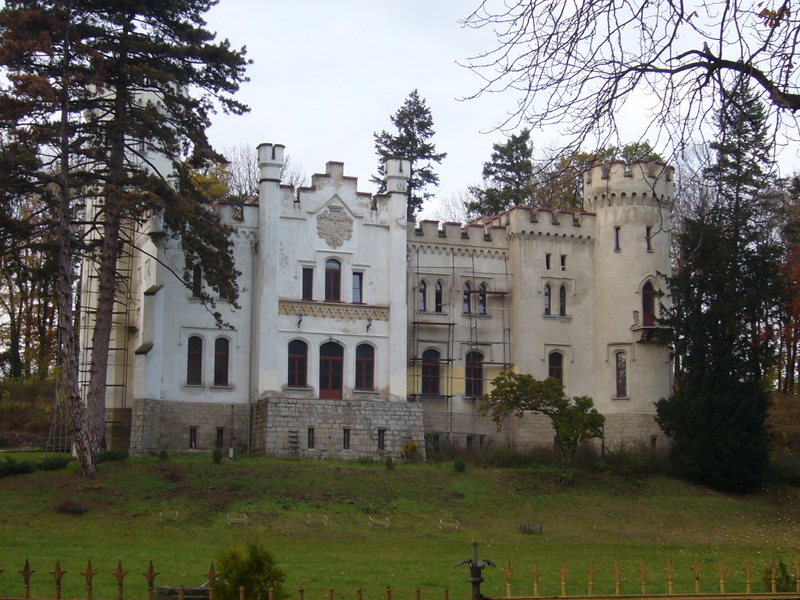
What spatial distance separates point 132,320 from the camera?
3900 centimetres

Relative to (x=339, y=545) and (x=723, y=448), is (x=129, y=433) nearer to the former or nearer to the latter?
(x=339, y=545)

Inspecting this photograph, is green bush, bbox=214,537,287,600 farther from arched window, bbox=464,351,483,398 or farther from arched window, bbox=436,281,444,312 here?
arched window, bbox=436,281,444,312

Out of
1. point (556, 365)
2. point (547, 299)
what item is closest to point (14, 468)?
point (556, 365)

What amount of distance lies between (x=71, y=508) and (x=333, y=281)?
1527cm

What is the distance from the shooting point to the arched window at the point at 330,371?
39.0 m

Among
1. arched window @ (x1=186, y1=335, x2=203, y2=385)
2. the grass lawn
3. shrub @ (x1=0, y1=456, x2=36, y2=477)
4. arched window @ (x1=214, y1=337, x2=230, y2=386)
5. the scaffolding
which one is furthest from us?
the scaffolding

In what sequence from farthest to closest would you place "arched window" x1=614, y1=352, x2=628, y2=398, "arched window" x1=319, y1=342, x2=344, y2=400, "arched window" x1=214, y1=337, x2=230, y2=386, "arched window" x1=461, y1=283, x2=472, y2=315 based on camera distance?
"arched window" x1=461, y1=283, x2=472, y2=315 < "arched window" x1=614, y1=352, x2=628, y2=398 < "arched window" x1=319, y1=342, x2=344, y2=400 < "arched window" x1=214, y1=337, x2=230, y2=386

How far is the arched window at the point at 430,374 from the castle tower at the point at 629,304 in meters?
6.40

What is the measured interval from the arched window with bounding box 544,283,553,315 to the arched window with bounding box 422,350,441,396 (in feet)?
15.5

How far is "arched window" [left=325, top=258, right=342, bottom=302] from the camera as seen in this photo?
1555 inches

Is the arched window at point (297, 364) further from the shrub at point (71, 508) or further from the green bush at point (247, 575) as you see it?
the green bush at point (247, 575)

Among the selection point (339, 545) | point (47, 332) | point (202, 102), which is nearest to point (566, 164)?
point (339, 545)

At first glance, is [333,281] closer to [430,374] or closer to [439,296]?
[439,296]

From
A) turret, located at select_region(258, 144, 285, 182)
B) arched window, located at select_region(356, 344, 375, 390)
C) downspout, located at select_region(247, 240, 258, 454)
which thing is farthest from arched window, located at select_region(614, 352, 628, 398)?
turret, located at select_region(258, 144, 285, 182)
